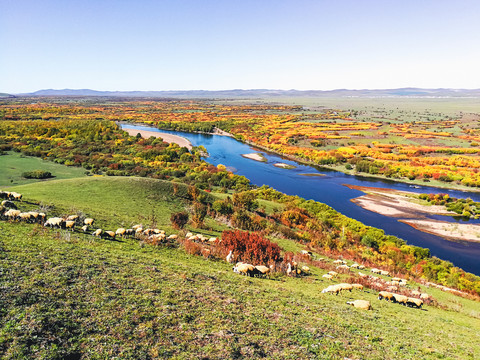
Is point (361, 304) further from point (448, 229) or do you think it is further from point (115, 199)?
point (448, 229)

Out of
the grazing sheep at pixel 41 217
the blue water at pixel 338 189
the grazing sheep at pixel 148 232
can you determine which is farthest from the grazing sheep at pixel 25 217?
the blue water at pixel 338 189

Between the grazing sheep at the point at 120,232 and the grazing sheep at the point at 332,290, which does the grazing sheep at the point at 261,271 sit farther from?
the grazing sheep at the point at 120,232

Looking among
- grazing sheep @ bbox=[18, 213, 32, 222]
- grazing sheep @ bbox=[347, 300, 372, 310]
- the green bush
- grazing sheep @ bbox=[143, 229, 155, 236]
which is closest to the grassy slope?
grazing sheep @ bbox=[347, 300, 372, 310]

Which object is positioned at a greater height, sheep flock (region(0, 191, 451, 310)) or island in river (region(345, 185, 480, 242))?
sheep flock (region(0, 191, 451, 310))

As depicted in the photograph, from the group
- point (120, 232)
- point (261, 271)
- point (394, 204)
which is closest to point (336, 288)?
point (261, 271)

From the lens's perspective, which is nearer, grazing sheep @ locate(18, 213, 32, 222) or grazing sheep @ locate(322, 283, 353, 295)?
grazing sheep @ locate(322, 283, 353, 295)

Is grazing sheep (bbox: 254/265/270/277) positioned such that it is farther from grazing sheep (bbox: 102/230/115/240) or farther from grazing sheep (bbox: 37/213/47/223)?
grazing sheep (bbox: 37/213/47/223)

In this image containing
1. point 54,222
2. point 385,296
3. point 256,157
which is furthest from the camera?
point 256,157
